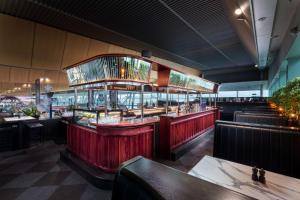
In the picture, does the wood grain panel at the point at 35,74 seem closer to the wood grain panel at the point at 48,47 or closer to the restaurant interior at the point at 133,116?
the restaurant interior at the point at 133,116

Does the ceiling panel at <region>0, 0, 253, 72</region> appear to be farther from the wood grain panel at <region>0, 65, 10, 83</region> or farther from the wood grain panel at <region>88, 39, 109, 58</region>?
the wood grain panel at <region>0, 65, 10, 83</region>

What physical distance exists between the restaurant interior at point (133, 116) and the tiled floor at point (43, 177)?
1.0 inches

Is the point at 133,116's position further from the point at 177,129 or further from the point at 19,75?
the point at 19,75

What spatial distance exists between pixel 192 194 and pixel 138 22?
5.55m

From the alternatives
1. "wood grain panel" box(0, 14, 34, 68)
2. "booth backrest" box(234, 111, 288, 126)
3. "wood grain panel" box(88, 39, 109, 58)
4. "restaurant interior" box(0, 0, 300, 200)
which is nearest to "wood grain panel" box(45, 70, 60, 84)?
"restaurant interior" box(0, 0, 300, 200)

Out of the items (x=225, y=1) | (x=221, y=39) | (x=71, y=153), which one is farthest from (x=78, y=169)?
(x=221, y=39)

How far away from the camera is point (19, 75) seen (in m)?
6.84

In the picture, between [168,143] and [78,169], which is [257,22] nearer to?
[168,143]

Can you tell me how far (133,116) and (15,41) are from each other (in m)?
5.22

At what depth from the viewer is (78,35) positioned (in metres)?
6.75

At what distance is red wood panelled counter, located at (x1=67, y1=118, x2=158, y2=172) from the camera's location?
314 cm

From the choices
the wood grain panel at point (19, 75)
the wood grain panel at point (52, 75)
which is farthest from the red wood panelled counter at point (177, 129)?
the wood grain panel at point (19, 75)

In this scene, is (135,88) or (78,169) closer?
(78,169)

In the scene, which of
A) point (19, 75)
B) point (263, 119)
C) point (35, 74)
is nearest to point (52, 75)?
point (35, 74)
